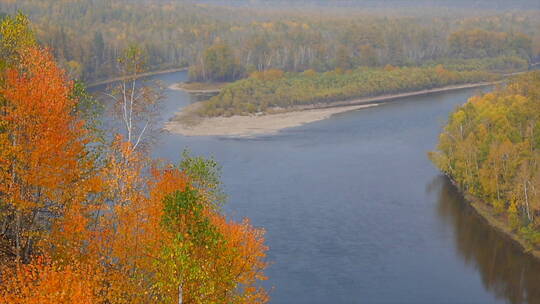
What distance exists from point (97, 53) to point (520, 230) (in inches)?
3242

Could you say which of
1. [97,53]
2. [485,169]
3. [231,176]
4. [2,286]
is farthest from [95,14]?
[2,286]

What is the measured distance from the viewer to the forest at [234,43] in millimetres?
107312

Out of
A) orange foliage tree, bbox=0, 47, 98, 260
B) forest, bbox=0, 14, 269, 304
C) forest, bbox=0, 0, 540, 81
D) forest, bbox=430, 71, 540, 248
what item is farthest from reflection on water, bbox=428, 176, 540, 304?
forest, bbox=0, 0, 540, 81

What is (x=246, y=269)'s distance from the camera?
69.5 ft

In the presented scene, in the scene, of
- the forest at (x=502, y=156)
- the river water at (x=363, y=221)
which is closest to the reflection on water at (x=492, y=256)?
the river water at (x=363, y=221)

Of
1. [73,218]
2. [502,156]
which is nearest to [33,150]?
[73,218]

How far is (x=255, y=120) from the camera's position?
78.3m

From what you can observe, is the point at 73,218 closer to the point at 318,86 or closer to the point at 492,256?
the point at 492,256

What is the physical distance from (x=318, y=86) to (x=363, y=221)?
5304 centimetres

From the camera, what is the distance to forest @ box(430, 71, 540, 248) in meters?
38.9

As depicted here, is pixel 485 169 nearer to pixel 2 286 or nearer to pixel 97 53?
pixel 2 286

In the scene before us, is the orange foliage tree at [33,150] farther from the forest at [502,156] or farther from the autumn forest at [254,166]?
the forest at [502,156]

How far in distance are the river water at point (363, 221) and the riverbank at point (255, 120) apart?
13.0 ft

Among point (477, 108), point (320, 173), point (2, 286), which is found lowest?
point (320, 173)
